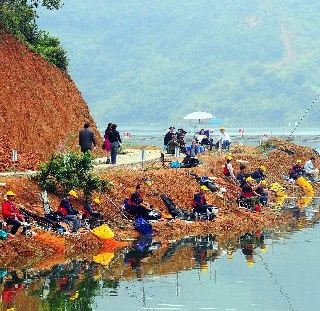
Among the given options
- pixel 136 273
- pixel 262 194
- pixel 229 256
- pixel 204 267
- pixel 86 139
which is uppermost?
pixel 86 139

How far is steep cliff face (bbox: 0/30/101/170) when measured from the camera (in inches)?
1873

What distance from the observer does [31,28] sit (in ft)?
202

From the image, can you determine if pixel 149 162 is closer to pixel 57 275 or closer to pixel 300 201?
pixel 300 201

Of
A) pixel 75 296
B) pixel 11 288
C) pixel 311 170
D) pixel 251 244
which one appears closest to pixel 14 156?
pixel 251 244

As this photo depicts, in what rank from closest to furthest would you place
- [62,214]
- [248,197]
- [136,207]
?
[62,214] → [136,207] → [248,197]

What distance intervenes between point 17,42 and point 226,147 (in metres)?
18.3

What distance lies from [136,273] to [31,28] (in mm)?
30477

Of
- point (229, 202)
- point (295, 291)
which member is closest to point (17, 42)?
point (229, 202)

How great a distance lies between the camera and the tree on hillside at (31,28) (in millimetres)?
55875

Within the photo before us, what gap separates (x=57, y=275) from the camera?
32688mm

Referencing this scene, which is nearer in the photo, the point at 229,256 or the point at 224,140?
the point at 229,256

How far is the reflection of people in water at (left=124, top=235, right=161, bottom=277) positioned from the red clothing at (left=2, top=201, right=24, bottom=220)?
4.02 meters

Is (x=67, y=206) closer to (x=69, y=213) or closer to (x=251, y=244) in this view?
(x=69, y=213)

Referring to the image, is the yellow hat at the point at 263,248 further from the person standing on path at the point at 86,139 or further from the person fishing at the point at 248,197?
the person standing on path at the point at 86,139
